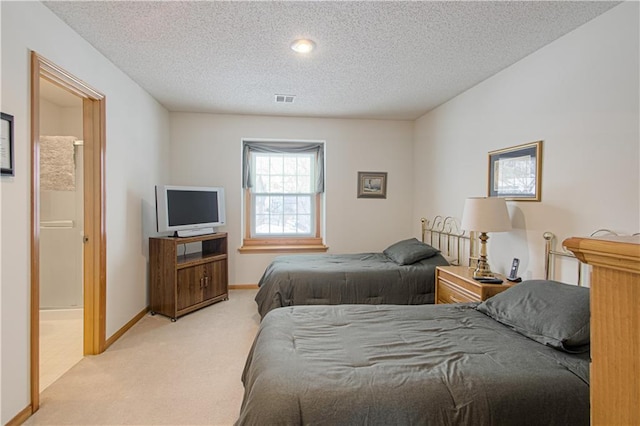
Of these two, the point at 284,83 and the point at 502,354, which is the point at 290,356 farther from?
the point at 284,83

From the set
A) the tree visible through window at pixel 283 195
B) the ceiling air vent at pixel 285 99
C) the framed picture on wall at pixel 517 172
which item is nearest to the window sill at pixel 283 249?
the tree visible through window at pixel 283 195

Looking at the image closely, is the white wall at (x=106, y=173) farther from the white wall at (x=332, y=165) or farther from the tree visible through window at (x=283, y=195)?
the tree visible through window at (x=283, y=195)

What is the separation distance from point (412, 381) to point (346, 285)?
198 centimetres

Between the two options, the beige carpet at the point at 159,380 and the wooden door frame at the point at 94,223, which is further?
the wooden door frame at the point at 94,223

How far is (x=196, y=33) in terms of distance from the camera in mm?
2469

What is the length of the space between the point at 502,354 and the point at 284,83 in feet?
9.98

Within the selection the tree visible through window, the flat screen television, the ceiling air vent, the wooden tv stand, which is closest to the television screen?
the flat screen television

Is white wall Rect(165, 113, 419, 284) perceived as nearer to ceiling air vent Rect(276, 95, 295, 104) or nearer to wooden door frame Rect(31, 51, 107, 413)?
ceiling air vent Rect(276, 95, 295, 104)

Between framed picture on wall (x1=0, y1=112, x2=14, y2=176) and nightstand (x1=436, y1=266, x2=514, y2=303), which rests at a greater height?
framed picture on wall (x1=0, y1=112, x2=14, y2=176)

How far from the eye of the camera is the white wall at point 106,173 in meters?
1.89

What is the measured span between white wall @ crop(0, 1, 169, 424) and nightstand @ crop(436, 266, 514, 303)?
3045 millimetres

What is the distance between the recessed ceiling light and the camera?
2565 millimetres

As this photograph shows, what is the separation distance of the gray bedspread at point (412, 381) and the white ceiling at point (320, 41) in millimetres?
1989

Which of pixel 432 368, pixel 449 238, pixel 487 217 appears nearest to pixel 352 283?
pixel 487 217
